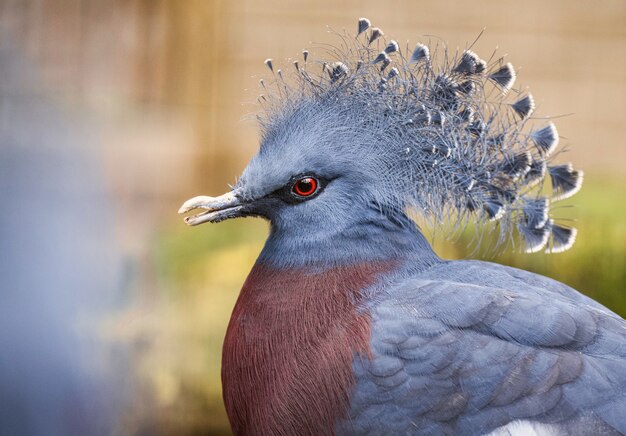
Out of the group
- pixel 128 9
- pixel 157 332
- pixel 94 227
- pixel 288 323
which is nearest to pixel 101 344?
pixel 157 332

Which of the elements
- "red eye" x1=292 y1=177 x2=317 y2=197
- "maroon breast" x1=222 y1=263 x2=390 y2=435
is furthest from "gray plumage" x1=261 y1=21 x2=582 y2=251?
"maroon breast" x1=222 y1=263 x2=390 y2=435

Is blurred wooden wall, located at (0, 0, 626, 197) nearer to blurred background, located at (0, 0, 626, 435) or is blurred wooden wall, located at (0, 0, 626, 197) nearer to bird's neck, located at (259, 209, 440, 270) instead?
blurred background, located at (0, 0, 626, 435)

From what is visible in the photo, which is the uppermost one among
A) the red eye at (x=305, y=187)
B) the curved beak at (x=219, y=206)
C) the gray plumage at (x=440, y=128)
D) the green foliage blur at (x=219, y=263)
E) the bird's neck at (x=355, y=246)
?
the gray plumage at (x=440, y=128)

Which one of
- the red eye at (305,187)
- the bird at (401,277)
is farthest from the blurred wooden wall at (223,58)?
the red eye at (305,187)

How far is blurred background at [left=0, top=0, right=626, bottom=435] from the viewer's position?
3.21m

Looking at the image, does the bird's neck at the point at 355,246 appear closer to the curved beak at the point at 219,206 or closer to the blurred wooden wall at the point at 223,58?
the curved beak at the point at 219,206

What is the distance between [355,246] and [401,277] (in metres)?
0.13

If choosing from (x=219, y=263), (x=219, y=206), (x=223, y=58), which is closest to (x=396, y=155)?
(x=219, y=206)

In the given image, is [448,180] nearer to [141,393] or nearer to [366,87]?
[366,87]

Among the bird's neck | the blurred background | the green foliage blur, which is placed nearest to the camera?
the bird's neck

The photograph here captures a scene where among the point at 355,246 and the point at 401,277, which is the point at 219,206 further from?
the point at 401,277

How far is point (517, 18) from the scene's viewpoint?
140 inches

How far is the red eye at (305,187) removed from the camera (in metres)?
1.73

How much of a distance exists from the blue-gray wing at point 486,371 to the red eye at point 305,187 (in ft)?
1.13
